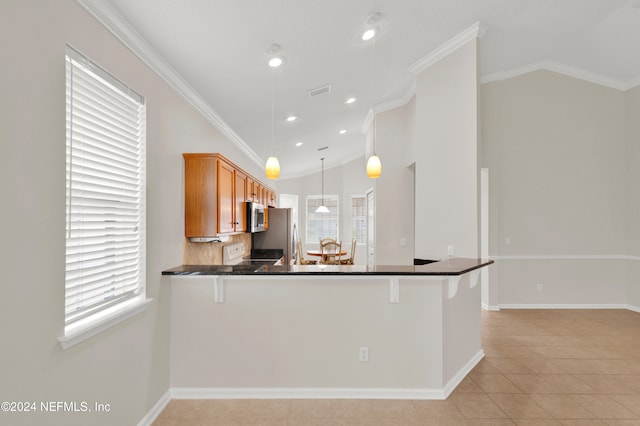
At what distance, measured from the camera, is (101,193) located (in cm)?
176

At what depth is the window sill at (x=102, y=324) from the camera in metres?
1.49

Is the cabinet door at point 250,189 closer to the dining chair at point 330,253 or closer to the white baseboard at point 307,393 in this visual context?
the white baseboard at point 307,393

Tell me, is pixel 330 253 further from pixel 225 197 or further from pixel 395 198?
pixel 225 197

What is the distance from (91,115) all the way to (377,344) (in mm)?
2562

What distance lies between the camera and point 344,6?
2.42 meters

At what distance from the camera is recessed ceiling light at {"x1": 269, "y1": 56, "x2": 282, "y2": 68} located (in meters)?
2.75

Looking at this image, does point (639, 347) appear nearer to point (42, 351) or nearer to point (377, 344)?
point (377, 344)

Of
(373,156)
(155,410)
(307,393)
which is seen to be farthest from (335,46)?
(155,410)

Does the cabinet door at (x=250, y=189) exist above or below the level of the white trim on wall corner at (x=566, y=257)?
above

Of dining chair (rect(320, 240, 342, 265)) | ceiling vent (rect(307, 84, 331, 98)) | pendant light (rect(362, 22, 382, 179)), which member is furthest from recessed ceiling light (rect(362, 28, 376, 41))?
dining chair (rect(320, 240, 342, 265))

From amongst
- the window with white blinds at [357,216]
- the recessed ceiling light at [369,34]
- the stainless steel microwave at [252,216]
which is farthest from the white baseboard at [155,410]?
the window with white blinds at [357,216]

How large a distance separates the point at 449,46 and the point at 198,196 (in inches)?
134

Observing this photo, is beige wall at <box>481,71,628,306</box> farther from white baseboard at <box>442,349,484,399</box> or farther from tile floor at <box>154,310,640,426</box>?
white baseboard at <box>442,349,484,399</box>

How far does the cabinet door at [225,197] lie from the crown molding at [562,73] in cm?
468
